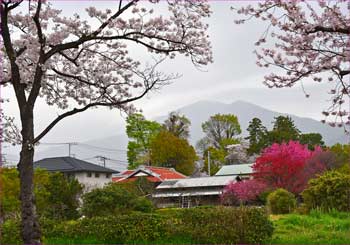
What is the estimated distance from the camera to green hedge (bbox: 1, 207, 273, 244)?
874 cm

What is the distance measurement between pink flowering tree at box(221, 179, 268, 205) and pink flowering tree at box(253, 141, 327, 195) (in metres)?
0.89

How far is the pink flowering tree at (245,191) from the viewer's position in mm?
24847

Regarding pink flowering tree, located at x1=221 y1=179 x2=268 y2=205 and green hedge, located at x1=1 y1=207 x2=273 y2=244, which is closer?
green hedge, located at x1=1 y1=207 x2=273 y2=244

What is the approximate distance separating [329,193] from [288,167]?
1018 centimetres

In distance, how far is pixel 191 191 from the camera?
34688mm

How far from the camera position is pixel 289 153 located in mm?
23156

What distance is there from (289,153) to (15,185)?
1227cm

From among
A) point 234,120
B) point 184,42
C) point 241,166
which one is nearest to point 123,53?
point 184,42

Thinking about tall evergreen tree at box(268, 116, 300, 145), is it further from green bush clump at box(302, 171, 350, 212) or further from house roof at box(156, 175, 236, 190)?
green bush clump at box(302, 171, 350, 212)

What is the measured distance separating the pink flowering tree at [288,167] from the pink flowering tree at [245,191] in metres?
0.89

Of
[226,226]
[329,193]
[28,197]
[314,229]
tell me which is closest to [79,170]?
[329,193]

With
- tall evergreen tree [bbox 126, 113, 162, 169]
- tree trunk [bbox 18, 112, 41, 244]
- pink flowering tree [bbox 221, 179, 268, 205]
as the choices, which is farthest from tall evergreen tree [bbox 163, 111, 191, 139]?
tree trunk [bbox 18, 112, 41, 244]

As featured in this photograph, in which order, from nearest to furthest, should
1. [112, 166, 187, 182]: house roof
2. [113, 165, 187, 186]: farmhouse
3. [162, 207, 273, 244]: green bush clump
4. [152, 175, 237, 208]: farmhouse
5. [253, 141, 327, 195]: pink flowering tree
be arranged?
1. [162, 207, 273, 244]: green bush clump
2. [253, 141, 327, 195]: pink flowering tree
3. [152, 175, 237, 208]: farmhouse
4. [113, 165, 187, 186]: farmhouse
5. [112, 166, 187, 182]: house roof

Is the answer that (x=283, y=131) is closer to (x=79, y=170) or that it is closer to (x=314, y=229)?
(x=79, y=170)
